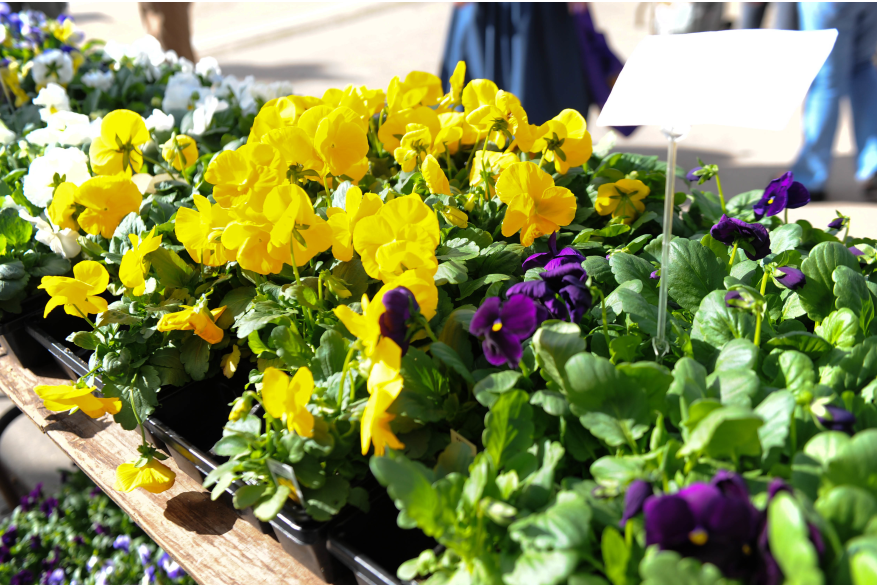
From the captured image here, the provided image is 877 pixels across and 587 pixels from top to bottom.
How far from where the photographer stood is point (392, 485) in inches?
23.4

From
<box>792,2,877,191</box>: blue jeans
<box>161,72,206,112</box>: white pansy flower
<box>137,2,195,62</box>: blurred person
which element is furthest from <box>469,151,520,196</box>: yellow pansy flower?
<box>137,2,195,62</box>: blurred person

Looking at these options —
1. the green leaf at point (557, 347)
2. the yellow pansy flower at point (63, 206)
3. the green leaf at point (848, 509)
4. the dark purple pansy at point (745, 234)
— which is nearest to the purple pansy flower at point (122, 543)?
the yellow pansy flower at point (63, 206)

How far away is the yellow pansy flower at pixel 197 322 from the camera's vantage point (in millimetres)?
939

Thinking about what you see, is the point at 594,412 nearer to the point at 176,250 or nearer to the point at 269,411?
the point at 269,411

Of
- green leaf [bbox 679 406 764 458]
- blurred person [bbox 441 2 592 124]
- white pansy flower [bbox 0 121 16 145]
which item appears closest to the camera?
green leaf [bbox 679 406 764 458]

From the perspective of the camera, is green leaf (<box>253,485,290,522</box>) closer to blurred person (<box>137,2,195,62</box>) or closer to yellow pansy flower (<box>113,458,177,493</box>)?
yellow pansy flower (<box>113,458,177,493</box>)

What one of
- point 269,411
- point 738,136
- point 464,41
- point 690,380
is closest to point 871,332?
point 690,380

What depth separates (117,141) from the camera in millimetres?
1229

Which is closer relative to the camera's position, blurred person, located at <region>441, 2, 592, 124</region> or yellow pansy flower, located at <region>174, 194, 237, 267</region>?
yellow pansy flower, located at <region>174, 194, 237, 267</region>

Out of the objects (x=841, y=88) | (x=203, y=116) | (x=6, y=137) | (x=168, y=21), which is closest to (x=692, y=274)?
(x=203, y=116)

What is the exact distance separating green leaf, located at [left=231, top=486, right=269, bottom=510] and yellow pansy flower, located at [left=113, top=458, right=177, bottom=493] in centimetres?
26

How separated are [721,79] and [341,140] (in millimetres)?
556

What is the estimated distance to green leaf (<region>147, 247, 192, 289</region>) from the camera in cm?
106

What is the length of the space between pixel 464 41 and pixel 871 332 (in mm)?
2638
